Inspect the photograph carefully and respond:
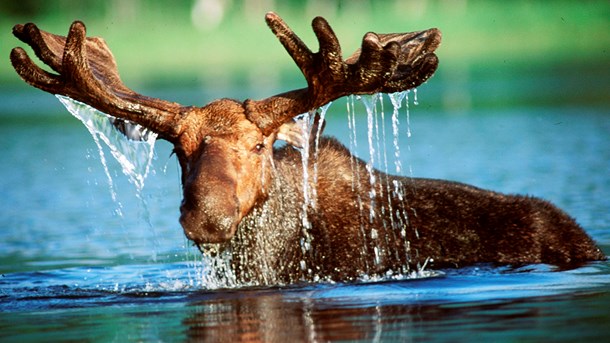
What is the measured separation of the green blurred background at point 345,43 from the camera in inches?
1665

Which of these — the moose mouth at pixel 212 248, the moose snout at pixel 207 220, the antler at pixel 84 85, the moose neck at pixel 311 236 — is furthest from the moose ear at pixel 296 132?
the moose snout at pixel 207 220

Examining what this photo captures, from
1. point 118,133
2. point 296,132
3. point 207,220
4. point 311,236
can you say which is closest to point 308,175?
point 296,132

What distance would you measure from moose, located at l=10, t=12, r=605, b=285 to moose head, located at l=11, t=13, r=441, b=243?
1 cm

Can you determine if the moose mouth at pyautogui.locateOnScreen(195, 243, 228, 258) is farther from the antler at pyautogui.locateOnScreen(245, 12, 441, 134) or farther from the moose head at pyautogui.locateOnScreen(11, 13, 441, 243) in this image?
the antler at pyautogui.locateOnScreen(245, 12, 441, 134)

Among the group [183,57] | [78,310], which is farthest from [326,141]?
[183,57]

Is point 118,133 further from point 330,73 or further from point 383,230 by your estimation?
point 383,230

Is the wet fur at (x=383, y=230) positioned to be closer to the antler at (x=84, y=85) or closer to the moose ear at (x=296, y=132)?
the moose ear at (x=296, y=132)

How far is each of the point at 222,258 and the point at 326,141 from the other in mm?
1633

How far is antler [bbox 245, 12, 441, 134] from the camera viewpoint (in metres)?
10.4

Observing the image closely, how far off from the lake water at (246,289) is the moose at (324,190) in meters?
0.33

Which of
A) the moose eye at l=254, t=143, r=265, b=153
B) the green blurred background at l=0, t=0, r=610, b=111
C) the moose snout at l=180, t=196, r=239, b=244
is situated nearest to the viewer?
the moose snout at l=180, t=196, r=239, b=244

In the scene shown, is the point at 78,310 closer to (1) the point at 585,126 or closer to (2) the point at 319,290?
(2) the point at 319,290

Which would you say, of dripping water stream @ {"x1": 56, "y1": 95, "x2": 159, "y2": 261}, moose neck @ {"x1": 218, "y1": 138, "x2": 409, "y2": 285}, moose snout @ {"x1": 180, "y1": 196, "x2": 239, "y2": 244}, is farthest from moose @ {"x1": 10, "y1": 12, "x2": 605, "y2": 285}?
moose snout @ {"x1": 180, "y1": 196, "x2": 239, "y2": 244}

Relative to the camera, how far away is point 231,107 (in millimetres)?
10625
